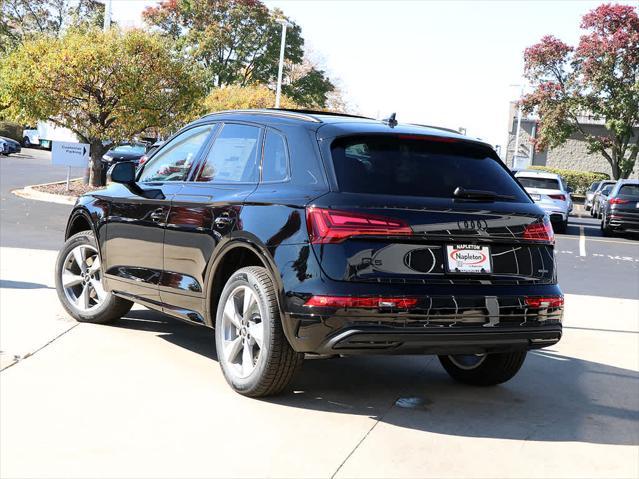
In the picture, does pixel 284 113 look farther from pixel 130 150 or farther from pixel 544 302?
pixel 130 150

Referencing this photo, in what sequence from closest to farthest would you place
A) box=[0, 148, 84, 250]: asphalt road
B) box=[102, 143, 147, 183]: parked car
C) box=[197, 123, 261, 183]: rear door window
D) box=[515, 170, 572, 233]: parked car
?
box=[197, 123, 261, 183]: rear door window < box=[0, 148, 84, 250]: asphalt road < box=[515, 170, 572, 233]: parked car < box=[102, 143, 147, 183]: parked car

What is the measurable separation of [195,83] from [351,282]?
22.6 metres

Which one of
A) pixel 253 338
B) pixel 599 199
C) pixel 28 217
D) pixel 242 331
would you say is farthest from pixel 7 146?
pixel 253 338

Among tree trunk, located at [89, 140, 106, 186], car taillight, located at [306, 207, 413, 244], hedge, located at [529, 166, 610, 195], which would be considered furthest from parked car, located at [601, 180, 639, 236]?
hedge, located at [529, 166, 610, 195]

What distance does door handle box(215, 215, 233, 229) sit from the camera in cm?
532

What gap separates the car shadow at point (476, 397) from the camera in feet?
16.6

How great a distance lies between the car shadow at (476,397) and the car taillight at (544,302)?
0.69 metres

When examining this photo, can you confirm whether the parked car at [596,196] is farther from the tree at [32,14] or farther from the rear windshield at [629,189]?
the tree at [32,14]

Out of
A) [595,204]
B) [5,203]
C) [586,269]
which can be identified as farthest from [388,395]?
[595,204]

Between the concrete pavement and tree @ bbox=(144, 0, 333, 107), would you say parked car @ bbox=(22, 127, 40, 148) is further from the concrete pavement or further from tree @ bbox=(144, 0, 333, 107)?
the concrete pavement

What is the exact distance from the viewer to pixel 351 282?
4.62 m

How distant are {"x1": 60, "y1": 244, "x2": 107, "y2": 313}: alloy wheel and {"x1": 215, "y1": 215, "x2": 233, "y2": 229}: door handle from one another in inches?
74.9

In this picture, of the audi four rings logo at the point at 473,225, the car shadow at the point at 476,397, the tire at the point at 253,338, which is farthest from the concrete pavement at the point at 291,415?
the audi four rings logo at the point at 473,225

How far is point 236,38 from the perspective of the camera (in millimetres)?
59312
